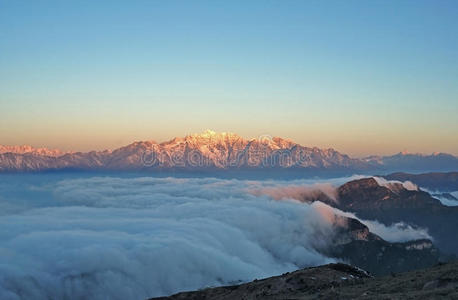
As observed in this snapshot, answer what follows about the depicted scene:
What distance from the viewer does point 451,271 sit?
4388 centimetres

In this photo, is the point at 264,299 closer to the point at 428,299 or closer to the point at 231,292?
the point at 231,292

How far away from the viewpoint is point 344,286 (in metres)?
50.8

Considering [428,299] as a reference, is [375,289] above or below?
below

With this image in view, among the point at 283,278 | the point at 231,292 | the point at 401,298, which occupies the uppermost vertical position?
the point at 401,298

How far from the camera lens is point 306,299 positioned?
4281cm

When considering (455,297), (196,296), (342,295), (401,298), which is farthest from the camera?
(196,296)

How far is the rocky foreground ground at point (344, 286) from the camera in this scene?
36.0m

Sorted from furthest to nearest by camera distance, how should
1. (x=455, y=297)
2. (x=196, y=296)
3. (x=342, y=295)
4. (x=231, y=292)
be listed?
(x=196, y=296) < (x=231, y=292) < (x=342, y=295) < (x=455, y=297)

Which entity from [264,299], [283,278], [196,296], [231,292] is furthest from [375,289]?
[196,296]

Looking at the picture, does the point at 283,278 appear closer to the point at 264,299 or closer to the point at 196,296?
the point at 264,299

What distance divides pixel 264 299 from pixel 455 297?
108 feet

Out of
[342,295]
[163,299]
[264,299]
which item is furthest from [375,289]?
[163,299]

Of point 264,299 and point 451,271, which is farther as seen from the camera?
point 264,299

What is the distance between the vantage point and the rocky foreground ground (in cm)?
3597
